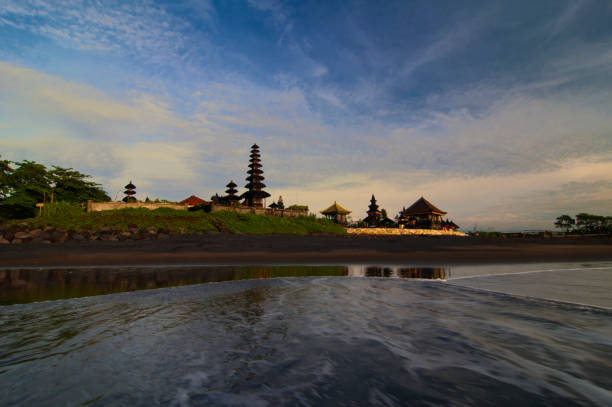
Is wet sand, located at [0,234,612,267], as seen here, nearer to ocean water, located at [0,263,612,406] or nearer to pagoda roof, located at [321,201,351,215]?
ocean water, located at [0,263,612,406]

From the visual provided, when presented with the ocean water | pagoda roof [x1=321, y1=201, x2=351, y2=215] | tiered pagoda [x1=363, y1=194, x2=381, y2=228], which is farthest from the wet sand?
tiered pagoda [x1=363, y1=194, x2=381, y2=228]

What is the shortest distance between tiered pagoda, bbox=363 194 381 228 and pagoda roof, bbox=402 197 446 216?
21.4 ft

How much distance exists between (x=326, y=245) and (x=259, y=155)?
1449 inches

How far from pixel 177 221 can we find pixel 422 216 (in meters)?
49.6

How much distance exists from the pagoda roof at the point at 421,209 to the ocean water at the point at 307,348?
5427 centimetres

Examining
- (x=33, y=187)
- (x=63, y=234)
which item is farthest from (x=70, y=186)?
(x=63, y=234)

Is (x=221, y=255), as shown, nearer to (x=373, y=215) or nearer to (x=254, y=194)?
(x=254, y=194)

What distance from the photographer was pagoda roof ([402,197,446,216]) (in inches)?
2183

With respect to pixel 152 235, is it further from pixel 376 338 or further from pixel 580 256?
pixel 580 256

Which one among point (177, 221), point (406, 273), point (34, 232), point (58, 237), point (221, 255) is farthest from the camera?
point (177, 221)

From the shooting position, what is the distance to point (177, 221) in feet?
75.6

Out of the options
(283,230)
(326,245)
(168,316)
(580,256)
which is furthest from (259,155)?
(168,316)

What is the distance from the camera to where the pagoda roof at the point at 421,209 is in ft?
182

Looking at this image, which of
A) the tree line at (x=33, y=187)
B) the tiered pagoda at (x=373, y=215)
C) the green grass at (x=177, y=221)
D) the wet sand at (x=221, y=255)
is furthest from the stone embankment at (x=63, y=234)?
the tiered pagoda at (x=373, y=215)
